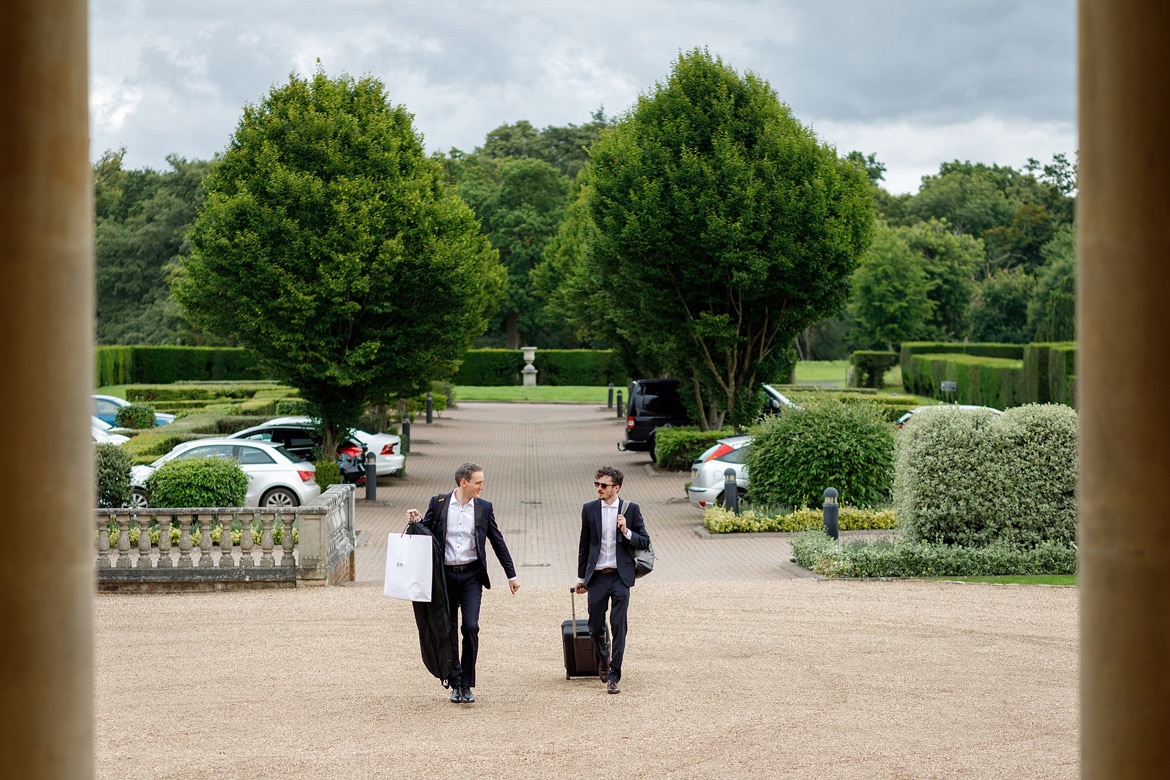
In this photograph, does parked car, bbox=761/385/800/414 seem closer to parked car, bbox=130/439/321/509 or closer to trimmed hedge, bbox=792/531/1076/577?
parked car, bbox=130/439/321/509

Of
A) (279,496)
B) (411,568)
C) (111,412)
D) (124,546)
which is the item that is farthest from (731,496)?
(111,412)

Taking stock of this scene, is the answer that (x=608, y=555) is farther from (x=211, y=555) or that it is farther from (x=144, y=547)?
(x=144, y=547)

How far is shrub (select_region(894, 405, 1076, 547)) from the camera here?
16.5 m

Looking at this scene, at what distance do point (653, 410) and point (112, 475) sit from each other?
55.4 ft

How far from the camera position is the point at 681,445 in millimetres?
30266

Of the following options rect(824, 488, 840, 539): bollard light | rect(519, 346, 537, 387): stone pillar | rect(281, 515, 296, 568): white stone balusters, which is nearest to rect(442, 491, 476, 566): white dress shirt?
rect(281, 515, 296, 568): white stone balusters

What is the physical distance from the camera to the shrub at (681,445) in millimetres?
30203

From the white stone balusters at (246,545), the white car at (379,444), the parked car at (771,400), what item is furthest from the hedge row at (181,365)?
the white stone balusters at (246,545)

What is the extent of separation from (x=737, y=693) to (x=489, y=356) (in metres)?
64.1

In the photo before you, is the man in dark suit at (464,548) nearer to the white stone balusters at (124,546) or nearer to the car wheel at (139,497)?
the white stone balusters at (124,546)

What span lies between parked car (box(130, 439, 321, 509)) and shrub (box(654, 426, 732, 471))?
33.6 feet
